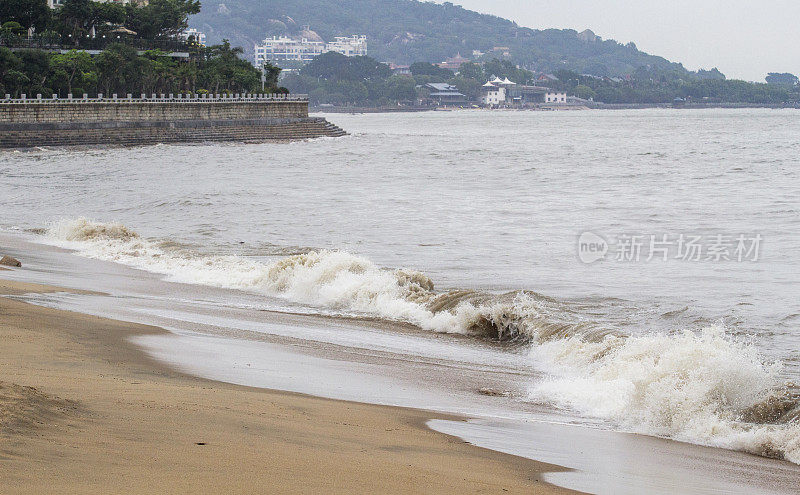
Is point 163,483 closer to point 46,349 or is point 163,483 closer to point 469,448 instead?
point 469,448

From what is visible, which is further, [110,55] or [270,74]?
[270,74]

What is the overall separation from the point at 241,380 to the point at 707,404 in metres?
3.87

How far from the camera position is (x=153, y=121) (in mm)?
80500

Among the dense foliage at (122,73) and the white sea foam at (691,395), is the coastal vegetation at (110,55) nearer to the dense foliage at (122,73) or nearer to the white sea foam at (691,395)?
the dense foliage at (122,73)

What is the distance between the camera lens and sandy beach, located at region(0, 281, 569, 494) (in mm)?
5121

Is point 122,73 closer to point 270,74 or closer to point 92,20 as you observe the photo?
point 92,20

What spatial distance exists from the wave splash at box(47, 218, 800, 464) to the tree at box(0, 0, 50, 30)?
283ft

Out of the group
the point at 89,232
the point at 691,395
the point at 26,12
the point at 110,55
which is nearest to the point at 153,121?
the point at 110,55

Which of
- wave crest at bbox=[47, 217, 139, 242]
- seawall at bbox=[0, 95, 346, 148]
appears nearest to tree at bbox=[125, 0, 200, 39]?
seawall at bbox=[0, 95, 346, 148]

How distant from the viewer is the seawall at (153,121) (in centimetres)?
7194

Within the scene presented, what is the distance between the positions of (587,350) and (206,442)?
5.75m

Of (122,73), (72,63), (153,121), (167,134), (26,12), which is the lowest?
(167,134)

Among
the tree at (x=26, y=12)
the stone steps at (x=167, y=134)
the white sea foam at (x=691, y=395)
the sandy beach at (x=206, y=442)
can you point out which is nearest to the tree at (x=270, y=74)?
the stone steps at (x=167, y=134)

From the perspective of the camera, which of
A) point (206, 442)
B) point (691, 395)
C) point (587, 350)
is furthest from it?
point (587, 350)
